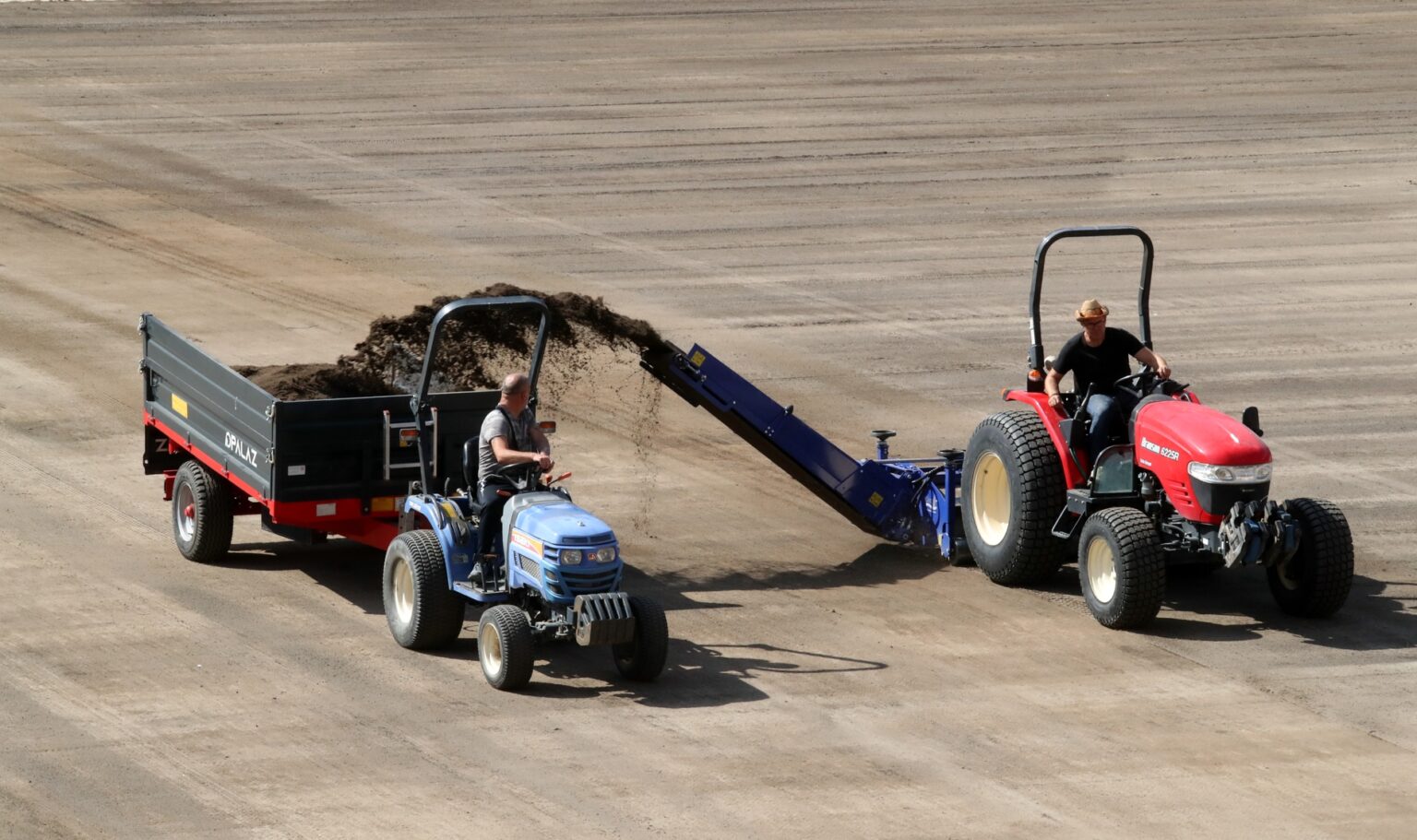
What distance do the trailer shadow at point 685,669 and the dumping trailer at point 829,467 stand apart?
2.27 metres

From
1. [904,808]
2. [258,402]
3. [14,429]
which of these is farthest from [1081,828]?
[14,429]

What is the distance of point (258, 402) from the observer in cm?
1338

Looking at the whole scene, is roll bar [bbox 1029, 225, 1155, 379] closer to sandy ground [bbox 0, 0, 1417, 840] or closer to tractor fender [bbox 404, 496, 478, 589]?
sandy ground [bbox 0, 0, 1417, 840]

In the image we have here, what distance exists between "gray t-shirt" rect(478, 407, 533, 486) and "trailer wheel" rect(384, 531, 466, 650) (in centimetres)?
50

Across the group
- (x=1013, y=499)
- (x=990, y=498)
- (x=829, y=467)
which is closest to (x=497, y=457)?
(x=829, y=467)

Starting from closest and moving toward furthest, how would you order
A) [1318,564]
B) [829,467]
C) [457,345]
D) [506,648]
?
[506,648] → [1318,564] → [457,345] → [829,467]

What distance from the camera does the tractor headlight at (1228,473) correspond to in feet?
41.7

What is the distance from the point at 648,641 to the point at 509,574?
91cm

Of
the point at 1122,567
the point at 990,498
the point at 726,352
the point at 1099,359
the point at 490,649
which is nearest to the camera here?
the point at 490,649

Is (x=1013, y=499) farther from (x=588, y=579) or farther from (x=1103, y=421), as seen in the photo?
(x=588, y=579)

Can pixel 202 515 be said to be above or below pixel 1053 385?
below

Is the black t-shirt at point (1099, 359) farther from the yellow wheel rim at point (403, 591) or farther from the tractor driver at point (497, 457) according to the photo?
the yellow wheel rim at point (403, 591)

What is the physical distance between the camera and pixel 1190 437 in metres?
12.8

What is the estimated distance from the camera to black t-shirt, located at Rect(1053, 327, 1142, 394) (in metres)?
13.8
